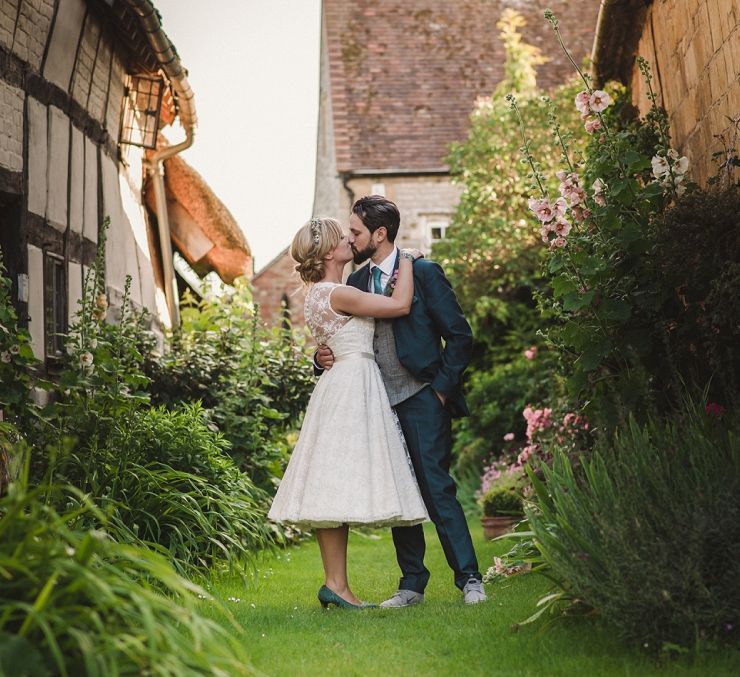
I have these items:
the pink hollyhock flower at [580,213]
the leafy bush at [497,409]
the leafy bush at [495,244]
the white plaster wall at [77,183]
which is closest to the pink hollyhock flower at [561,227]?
the pink hollyhock flower at [580,213]

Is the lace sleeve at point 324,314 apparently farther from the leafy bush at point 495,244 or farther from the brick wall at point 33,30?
the leafy bush at point 495,244

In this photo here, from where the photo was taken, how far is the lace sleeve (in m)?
5.11

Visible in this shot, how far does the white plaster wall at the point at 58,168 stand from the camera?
25.0 feet

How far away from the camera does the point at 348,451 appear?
4.88m

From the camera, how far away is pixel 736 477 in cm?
351

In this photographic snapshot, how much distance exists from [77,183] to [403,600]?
4.85 m

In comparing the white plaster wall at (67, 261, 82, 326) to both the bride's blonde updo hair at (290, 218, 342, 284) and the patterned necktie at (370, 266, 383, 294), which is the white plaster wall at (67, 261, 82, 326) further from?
the patterned necktie at (370, 266, 383, 294)

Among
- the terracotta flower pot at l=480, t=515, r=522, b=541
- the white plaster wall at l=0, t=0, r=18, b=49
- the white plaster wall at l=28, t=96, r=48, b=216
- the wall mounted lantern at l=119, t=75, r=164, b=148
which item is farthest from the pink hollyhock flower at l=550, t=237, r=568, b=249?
the wall mounted lantern at l=119, t=75, r=164, b=148

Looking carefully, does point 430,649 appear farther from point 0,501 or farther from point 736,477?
point 0,501

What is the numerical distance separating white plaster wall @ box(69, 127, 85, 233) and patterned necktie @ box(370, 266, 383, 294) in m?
3.66

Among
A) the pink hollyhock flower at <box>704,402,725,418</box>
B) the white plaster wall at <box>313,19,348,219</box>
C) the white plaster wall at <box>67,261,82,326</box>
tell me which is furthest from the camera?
the white plaster wall at <box>313,19,348,219</box>

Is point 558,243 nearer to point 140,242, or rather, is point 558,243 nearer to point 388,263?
point 388,263

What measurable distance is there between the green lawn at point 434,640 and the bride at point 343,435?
41cm

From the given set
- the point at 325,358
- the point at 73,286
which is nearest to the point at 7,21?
the point at 73,286
